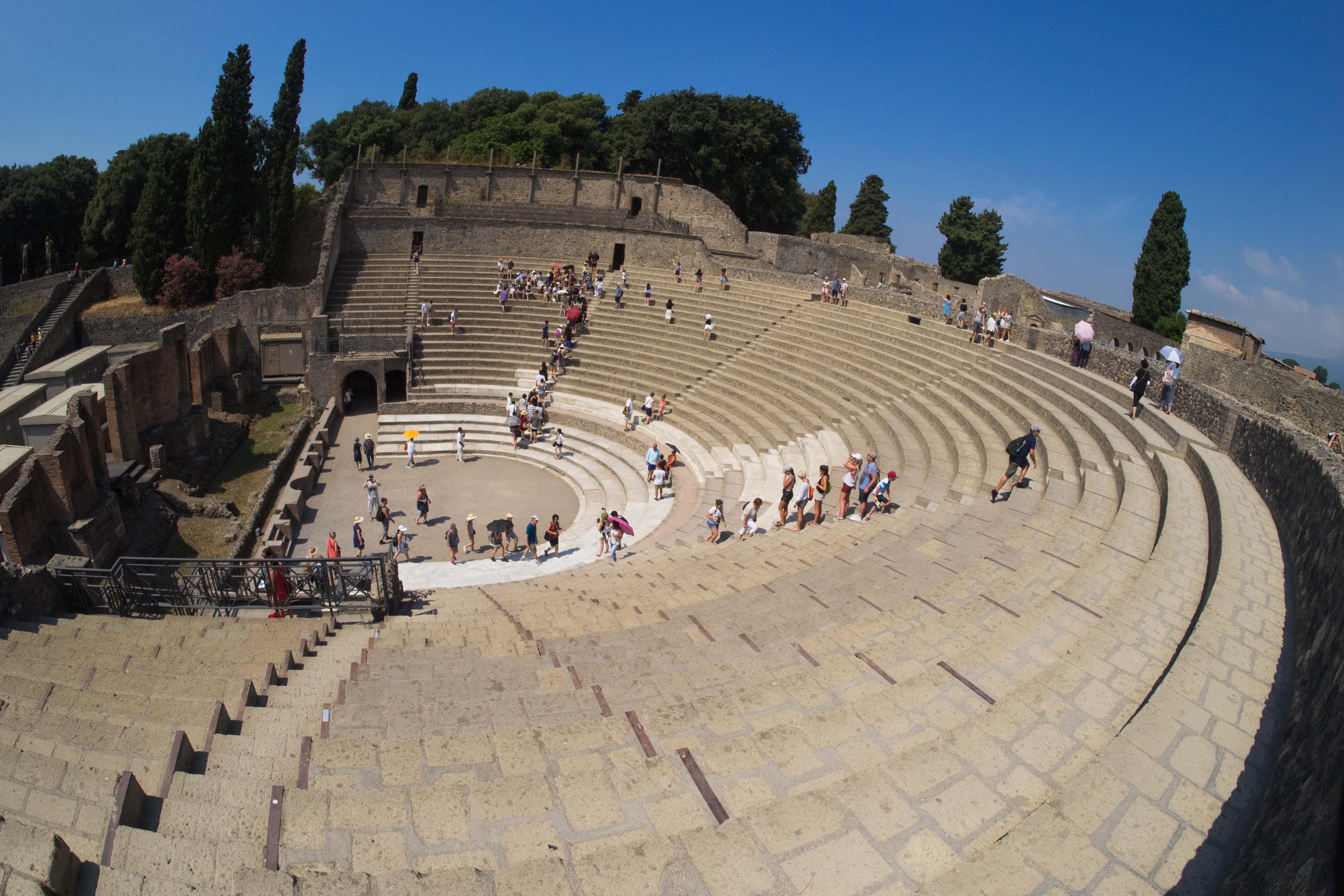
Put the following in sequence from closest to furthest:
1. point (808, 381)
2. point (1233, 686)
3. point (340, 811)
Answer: point (340, 811)
point (1233, 686)
point (808, 381)

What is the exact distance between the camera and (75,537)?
12.8 meters

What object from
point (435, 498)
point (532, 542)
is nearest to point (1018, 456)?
point (532, 542)

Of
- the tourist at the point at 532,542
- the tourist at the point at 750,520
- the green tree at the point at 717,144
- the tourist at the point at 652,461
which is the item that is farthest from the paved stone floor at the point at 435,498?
the green tree at the point at 717,144

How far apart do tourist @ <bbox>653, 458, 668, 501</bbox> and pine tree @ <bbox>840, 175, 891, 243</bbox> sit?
4280 cm

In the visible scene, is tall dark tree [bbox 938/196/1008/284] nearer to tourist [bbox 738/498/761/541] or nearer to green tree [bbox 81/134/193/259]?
tourist [bbox 738/498/761/541]

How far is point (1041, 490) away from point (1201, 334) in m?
19.1

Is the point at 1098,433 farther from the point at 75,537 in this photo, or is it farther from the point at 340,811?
the point at 75,537

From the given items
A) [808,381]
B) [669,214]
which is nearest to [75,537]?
[808,381]

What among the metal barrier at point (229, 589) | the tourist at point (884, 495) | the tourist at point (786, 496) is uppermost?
the tourist at point (884, 495)

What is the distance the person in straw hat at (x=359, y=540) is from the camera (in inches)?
524

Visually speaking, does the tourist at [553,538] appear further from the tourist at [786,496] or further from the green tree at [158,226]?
the green tree at [158,226]

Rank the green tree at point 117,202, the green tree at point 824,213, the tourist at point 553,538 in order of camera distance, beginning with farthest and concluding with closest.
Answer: the green tree at point 824,213 < the green tree at point 117,202 < the tourist at point 553,538

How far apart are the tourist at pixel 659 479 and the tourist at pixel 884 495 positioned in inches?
223

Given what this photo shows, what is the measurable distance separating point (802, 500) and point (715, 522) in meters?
1.69
